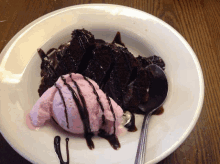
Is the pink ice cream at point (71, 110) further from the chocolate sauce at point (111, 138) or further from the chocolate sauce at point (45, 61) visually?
the chocolate sauce at point (45, 61)

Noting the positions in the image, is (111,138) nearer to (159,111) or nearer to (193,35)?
(159,111)

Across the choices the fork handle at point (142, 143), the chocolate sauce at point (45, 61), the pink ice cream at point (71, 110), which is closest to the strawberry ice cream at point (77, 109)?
the pink ice cream at point (71, 110)

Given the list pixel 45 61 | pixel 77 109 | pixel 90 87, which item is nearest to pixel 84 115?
pixel 77 109

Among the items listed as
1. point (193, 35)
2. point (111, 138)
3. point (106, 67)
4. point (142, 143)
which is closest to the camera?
point (142, 143)

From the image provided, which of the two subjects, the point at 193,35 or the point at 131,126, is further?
the point at 193,35

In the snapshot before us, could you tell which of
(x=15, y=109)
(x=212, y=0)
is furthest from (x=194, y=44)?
(x=15, y=109)

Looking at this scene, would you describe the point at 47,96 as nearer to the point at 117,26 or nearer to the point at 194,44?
the point at 117,26
